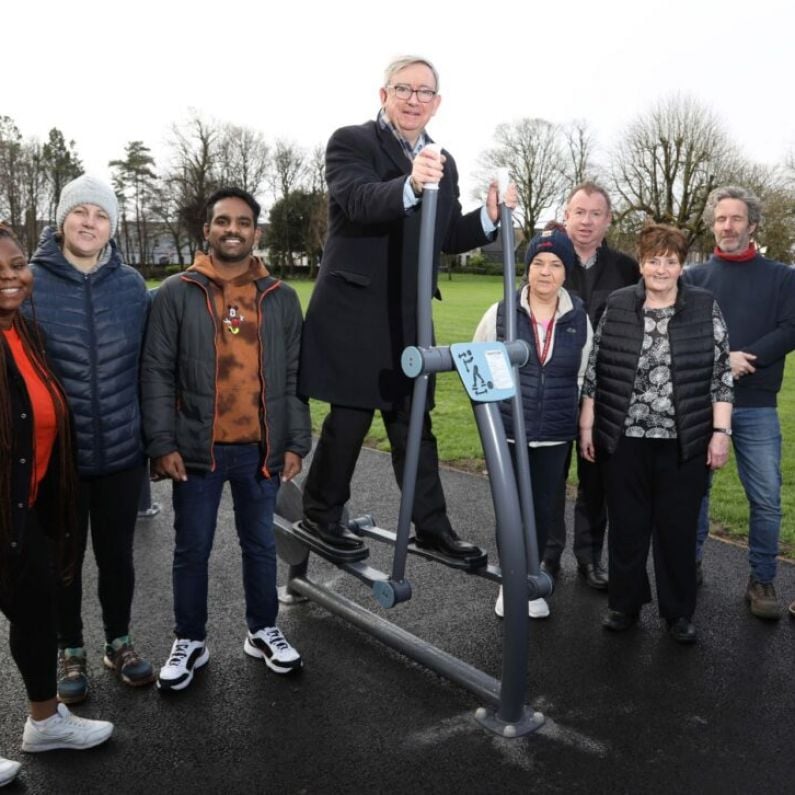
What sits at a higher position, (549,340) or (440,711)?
(549,340)

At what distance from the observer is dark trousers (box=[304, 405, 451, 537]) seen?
11.7 feet

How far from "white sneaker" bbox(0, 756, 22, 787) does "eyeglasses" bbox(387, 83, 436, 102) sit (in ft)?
8.96

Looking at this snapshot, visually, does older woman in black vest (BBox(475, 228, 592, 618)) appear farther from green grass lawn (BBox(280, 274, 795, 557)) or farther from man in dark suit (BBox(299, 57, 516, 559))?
green grass lawn (BBox(280, 274, 795, 557))

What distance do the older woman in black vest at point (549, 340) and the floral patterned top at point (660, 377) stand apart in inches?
13.1

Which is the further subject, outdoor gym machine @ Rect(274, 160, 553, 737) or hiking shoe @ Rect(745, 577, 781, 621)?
hiking shoe @ Rect(745, 577, 781, 621)

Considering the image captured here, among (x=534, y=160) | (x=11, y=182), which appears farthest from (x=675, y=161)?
(x=11, y=182)

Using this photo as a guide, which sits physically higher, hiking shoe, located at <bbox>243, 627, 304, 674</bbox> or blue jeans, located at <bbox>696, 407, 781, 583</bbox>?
blue jeans, located at <bbox>696, 407, 781, 583</bbox>

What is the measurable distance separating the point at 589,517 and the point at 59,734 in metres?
2.90

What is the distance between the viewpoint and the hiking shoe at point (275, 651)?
11.4 feet

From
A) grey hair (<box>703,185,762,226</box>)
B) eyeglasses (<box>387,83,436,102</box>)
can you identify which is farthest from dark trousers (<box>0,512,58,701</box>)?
grey hair (<box>703,185,762,226</box>)

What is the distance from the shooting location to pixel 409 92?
3066 mm

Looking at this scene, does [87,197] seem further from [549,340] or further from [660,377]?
[660,377]

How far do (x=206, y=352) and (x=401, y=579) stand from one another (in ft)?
3.92

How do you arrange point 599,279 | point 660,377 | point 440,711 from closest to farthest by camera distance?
Answer: 1. point 440,711
2. point 660,377
3. point 599,279
